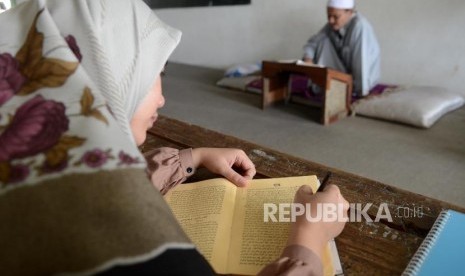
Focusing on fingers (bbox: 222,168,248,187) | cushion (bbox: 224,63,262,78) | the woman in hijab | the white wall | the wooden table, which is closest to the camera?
the woman in hijab

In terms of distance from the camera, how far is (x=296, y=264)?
0.53m

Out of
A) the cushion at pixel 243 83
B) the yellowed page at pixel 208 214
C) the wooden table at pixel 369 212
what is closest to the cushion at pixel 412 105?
the cushion at pixel 243 83

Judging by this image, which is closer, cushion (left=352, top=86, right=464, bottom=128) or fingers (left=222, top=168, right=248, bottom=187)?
fingers (left=222, top=168, right=248, bottom=187)

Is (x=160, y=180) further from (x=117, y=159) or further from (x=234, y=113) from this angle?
(x=234, y=113)

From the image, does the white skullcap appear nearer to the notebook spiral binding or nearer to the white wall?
the white wall

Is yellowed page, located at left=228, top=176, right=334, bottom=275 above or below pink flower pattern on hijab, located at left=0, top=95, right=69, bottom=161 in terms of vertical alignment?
below

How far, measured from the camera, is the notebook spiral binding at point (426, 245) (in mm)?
568

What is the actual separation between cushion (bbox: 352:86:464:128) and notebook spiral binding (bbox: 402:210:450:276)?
2.08m

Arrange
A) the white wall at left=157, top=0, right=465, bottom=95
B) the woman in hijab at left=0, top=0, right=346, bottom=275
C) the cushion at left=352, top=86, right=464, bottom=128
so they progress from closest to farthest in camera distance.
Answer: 1. the woman in hijab at left=0, top=0, right=346, bottom=275
2. the cushion at left=352, top=86, right=464, bottom=128
3. the white wall at left=157, top=0, right=465, bottom=95

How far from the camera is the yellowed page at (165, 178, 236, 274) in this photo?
0.64m

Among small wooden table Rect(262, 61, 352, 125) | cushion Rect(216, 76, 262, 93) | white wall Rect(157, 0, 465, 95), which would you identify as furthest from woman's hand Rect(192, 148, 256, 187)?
white wall Rect(157, 0, 465, 95)

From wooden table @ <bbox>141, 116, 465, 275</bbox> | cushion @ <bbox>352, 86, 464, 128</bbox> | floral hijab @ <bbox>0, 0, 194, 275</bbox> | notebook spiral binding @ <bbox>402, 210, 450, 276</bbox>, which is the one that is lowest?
cushion @ <bbox>352, 86, 464, 128</bbox>

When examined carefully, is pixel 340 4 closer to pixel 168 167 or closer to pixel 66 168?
pixel 168 167

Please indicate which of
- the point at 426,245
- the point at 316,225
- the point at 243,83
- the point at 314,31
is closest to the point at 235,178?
the point at 316,225
